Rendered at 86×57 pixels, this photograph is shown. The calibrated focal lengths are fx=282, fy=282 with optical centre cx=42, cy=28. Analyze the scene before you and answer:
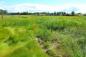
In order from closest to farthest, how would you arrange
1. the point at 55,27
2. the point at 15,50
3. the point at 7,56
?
the point at 7,56
the point at 15,50
the point at 55,27

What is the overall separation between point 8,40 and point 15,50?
315cm

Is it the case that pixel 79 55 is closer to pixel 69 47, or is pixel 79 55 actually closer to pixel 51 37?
pixel 69 47

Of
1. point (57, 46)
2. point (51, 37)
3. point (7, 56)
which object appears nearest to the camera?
point (7, 56)

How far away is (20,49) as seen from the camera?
12.1 meters

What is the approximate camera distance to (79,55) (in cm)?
1359

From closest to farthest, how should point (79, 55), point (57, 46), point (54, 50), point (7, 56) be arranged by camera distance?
point (7, 56) → point (79, 55) → point (54, 50) → point (57, 46)

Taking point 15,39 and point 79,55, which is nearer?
point 79,55

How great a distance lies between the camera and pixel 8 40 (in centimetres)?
1503

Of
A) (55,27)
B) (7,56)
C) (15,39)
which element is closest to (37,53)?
(7,56)

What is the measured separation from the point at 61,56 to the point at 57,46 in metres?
Answer: 2.44

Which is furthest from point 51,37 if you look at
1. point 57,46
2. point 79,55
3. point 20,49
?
point 20,49

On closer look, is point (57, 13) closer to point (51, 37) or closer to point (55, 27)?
point (55, 27)

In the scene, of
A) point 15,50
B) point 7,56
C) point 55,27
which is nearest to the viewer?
point 7,56

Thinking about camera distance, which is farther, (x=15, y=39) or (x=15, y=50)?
(x=15, y=39)
